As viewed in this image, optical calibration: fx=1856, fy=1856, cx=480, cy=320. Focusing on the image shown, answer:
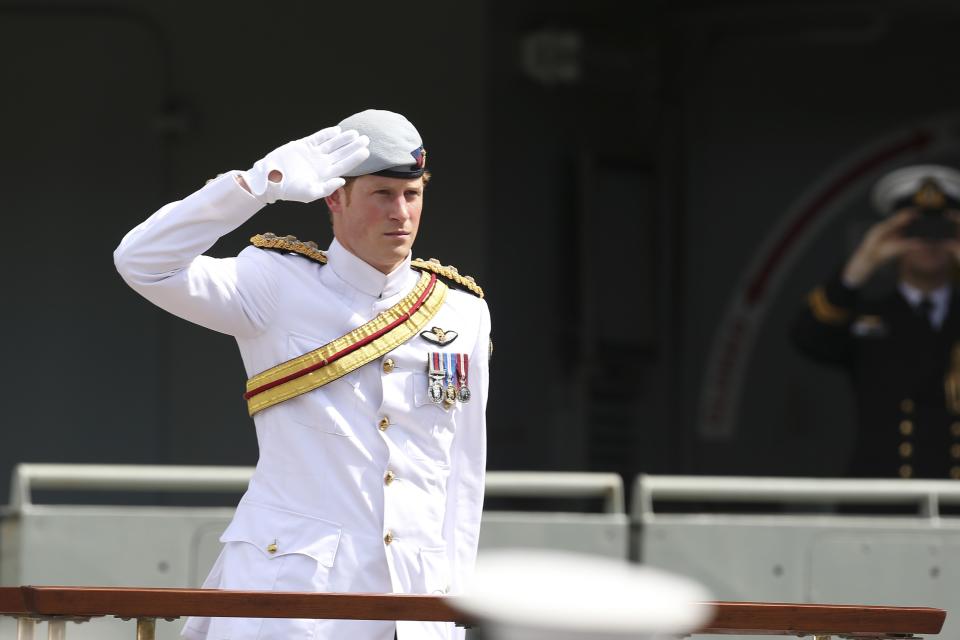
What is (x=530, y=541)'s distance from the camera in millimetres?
5633

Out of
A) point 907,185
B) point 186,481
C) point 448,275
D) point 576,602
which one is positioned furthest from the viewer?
point 907,185

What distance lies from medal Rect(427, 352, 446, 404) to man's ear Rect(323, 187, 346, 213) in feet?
1.06

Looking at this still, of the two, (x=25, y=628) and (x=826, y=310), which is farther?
(x=826, y=310)

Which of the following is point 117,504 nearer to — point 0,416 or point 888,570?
point 0,416

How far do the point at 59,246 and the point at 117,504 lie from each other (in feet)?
3.58

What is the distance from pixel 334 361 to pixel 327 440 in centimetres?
15

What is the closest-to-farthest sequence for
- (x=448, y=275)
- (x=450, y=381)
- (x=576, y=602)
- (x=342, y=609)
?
(x=576, y=602)
(x=342, y=609)
(x=450, y=381)
(x=448, y=275)

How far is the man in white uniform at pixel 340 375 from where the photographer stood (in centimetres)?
322

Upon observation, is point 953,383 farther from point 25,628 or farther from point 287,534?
point 25,628

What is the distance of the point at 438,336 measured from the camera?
11.5 feet

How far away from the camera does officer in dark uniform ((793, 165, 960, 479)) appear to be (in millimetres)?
6910

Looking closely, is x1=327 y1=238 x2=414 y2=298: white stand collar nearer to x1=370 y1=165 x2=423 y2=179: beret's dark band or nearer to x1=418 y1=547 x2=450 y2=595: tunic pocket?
x1=370 y1=165 x2=423 y2=179: beret's dark band

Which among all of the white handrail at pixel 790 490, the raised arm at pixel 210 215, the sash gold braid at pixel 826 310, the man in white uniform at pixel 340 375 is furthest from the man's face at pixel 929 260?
the raised arm at pixel 210 215

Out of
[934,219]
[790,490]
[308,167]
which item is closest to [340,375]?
[308,167]
